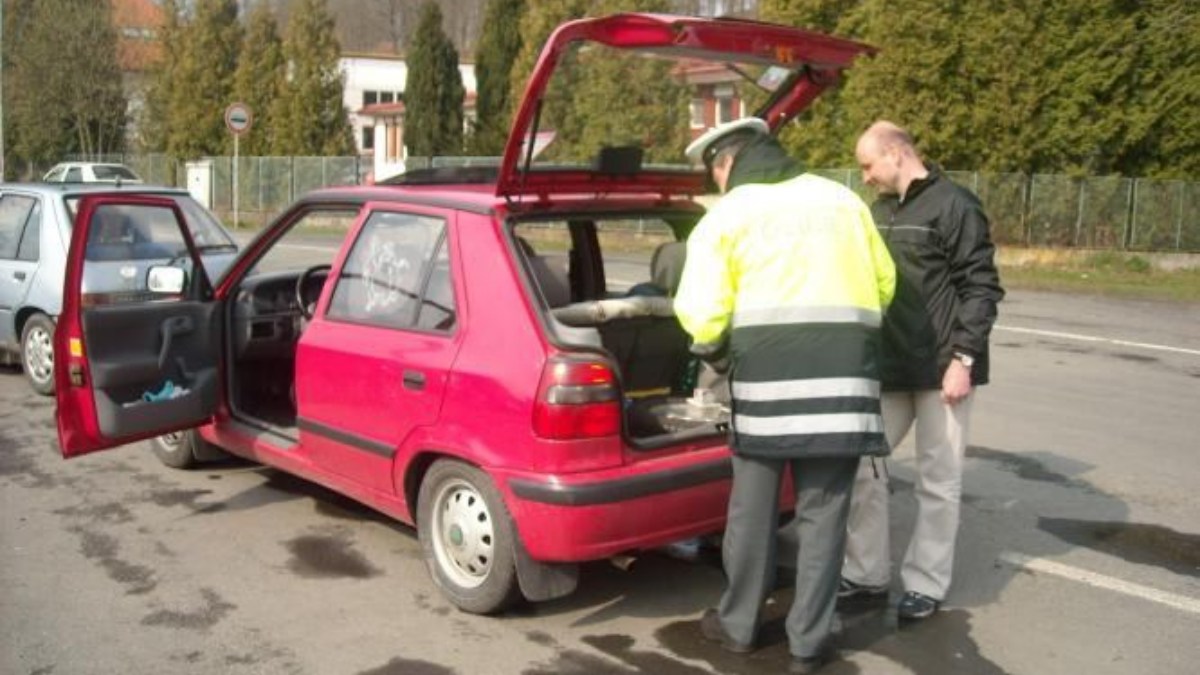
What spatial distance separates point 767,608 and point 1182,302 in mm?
15260

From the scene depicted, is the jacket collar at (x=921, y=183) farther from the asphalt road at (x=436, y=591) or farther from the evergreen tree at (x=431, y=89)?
the evergreen tree at (x=431, y=89)

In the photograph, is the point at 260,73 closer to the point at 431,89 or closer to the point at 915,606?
the point at 431,89

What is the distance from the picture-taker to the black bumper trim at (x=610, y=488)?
4145mm

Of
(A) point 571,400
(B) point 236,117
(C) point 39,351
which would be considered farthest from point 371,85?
(A) point 571,400

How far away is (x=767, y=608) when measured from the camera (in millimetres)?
4750

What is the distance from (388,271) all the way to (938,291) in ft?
7.47

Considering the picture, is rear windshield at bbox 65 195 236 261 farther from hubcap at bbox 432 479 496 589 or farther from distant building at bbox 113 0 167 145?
distant building at bbox 113 0 167 145

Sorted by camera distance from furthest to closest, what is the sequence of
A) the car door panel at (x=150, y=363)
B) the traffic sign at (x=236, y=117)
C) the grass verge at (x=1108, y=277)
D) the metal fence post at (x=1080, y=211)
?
the traffic sign at (x=236, y=117) < the metal fence post at (x=1080, y=211) < the grass verge at (x=1108, y=277) < the car door panel at (x=150, y=363)

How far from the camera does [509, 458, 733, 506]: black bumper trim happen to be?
13.6 ft

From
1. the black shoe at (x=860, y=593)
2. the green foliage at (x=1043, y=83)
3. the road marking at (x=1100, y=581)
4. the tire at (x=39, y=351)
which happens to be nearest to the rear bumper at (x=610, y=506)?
the black shoe at (x=860, y=593)

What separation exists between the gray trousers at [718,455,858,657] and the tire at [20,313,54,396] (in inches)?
248

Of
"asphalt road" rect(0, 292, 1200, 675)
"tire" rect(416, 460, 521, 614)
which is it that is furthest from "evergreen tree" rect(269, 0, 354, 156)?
"tire" rect(416, 460, 521, 614)

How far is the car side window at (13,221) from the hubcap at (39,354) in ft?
2.28

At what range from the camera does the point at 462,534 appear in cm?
461
